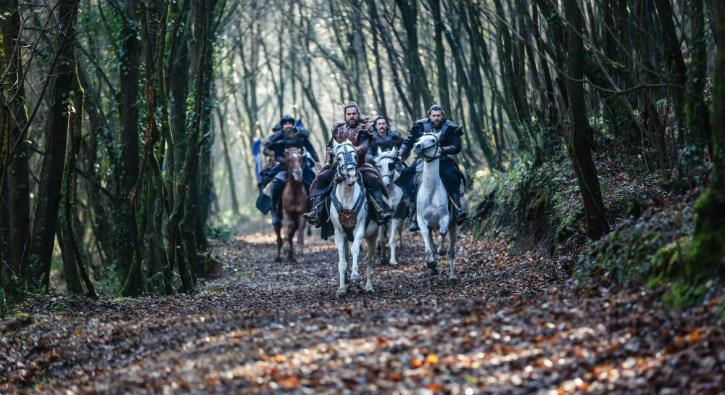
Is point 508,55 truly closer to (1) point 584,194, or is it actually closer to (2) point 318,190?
(2) point 318,190

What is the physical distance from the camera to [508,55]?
2088cm

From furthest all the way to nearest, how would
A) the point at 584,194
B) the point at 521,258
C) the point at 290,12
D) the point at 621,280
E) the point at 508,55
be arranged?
the point at 290,12 → the point at 508,55 → the point at 521,258 → the point at 584,194 → the point at 621,280

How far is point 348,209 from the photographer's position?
597 inches

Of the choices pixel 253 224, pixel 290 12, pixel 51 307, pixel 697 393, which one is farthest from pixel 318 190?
pixel 253 224

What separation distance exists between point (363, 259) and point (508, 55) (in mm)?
5882

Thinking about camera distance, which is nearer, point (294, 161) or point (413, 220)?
point (413, 220)

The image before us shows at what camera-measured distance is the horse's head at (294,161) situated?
77.7 ft

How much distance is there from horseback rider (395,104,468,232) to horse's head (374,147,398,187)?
2911mm

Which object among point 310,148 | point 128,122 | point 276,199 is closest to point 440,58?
point 310,148

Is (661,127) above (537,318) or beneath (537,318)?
above

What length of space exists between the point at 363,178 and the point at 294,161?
7.82 meters

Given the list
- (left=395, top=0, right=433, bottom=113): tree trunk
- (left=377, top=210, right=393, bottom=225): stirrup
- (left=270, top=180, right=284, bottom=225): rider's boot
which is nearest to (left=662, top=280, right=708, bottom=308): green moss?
(left=377, top=210, right=393, bottom=225): stirrup

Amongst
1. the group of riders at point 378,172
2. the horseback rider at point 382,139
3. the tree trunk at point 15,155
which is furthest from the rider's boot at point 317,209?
the horseback rider at point 382,139

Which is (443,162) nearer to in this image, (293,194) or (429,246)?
(429,246)
